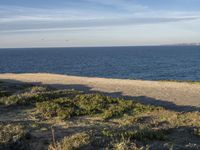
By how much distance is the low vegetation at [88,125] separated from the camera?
10516 millimetres

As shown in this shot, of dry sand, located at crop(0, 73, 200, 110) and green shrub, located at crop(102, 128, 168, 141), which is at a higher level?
green shrub, located at crop(102, 128, 168, 141)

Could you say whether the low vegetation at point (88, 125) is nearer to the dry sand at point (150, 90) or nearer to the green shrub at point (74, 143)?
the green shrub at point (74, 143)

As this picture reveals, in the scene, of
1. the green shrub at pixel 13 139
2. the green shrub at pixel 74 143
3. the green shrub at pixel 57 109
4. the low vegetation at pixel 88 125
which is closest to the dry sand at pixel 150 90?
the low vegetation at pixel 88 125

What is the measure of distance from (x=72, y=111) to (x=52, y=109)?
1126 mm

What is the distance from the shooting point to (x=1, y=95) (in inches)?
939

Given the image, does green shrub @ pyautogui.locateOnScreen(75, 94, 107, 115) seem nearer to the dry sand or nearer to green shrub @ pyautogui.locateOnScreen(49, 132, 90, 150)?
the dry sand

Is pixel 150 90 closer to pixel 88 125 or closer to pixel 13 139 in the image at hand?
pixel 88 125

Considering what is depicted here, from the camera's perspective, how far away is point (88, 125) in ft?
46.9

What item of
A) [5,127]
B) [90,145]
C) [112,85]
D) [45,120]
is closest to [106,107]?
[45,120]

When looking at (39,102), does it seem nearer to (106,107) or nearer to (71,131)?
(106,107)

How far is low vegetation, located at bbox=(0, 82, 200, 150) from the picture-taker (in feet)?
34.5

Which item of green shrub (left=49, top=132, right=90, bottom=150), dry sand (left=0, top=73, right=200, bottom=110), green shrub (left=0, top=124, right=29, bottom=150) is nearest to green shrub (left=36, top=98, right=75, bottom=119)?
green shrub (left=0, top=124, right=29, bottom=150)

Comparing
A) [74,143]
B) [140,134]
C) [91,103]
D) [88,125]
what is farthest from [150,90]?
[74,143]

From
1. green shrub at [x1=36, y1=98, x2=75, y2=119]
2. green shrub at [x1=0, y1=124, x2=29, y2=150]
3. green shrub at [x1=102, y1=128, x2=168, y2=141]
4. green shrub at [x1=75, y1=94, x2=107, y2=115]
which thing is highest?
green shrub at [x1=0, y1=124, x2=29, y2=150]
